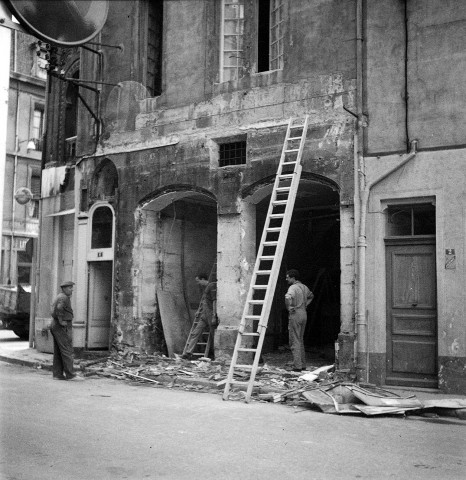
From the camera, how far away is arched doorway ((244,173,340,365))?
15.7m

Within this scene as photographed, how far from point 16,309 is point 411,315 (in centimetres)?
1494

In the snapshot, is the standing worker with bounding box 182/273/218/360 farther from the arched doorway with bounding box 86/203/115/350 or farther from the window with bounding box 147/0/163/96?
the window with bounding box 147/0/163/96

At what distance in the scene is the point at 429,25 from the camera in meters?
10.9

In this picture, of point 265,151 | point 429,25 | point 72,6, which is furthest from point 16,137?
point 72,6

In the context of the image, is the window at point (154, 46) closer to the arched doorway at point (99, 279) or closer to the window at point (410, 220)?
the arched doorway at point (99, 279)

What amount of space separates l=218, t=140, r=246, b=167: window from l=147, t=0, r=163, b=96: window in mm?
2811

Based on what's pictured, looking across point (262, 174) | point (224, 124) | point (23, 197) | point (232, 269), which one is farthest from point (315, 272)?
point (23, 197)

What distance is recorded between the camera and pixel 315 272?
54.4ft

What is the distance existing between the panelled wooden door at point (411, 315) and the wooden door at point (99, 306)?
7165 millimetres

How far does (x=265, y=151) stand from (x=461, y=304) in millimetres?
4687

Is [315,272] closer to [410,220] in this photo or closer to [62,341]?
[410,220]

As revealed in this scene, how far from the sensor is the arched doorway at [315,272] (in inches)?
619

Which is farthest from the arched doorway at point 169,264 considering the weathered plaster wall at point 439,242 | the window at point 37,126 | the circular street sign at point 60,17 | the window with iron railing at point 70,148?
the window at point 37,126

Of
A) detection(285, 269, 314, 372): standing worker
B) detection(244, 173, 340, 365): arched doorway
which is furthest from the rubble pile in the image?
detection(244, 173, 340, 365): arched doorway
